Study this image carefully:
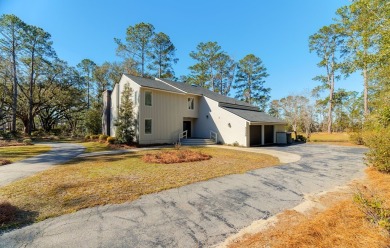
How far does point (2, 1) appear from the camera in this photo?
23.7 ft

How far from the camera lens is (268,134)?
20422 mm

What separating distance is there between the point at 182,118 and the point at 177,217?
15710mm

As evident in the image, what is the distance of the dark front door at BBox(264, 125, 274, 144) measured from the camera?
20.0 meters

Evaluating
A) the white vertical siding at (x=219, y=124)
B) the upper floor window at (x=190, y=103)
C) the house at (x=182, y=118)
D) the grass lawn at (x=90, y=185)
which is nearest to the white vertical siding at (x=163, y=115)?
the house at (x=182, y=118)

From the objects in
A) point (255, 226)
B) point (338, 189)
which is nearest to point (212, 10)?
point (338, 189)

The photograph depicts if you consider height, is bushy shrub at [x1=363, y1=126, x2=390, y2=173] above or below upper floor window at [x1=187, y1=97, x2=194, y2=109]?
below

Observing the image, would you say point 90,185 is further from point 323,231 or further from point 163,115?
point 163,115

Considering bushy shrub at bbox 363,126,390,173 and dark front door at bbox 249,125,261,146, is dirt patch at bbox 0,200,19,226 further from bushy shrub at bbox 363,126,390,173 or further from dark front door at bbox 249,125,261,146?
dark front door at bbox 249,125,261,146

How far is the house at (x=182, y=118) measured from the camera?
16.5 m

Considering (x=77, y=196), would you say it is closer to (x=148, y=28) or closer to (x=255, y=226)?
(x=255, y=226)

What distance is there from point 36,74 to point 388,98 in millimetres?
38774

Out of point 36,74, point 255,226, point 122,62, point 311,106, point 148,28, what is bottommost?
point 255,226

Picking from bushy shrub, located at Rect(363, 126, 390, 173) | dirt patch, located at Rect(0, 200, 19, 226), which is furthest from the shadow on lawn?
bushy shrub, located at Rect(363, 126, 390, 173)

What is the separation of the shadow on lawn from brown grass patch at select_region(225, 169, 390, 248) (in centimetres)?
390
